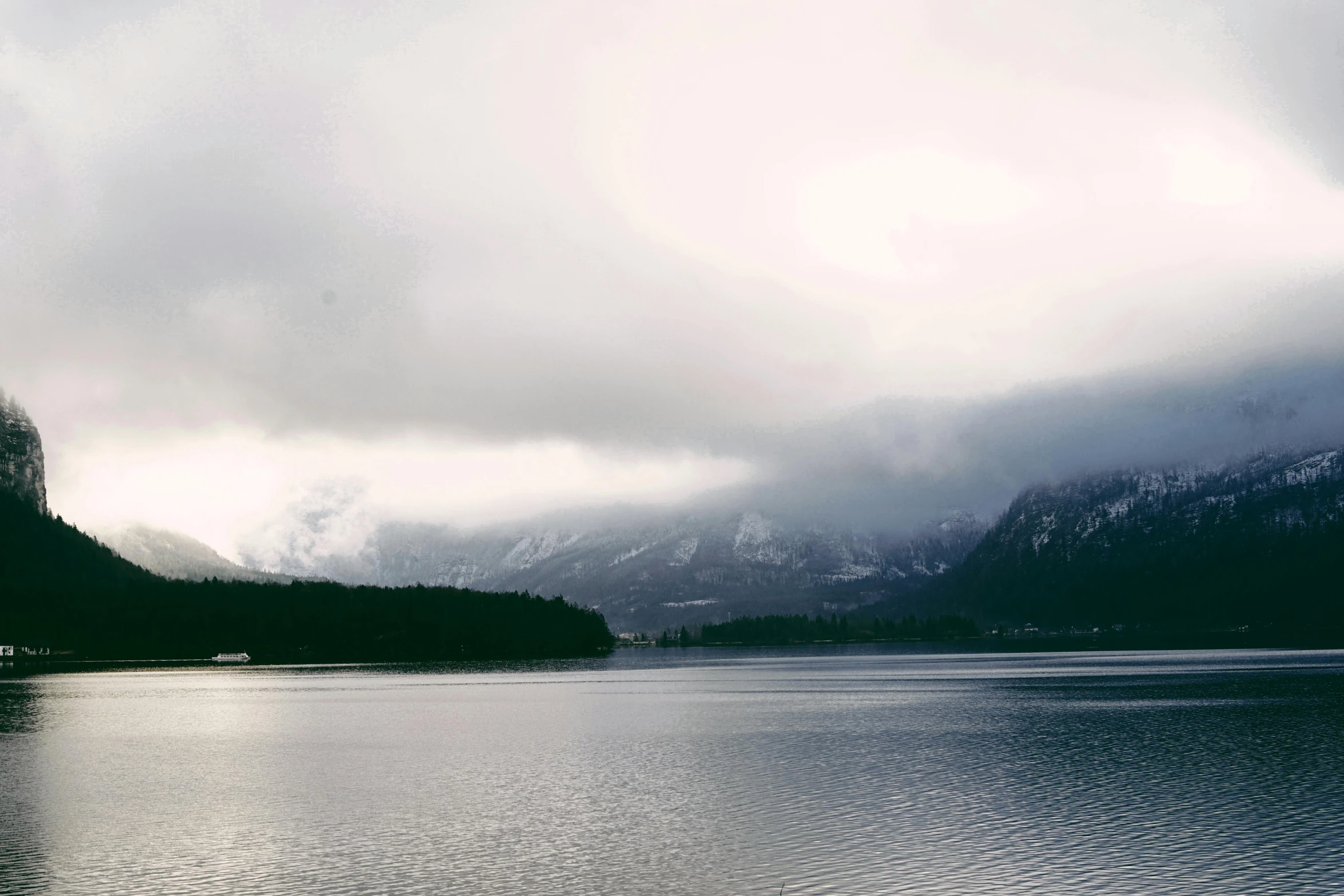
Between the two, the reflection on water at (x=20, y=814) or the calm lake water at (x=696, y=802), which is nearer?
the calm lake water at (x=696, y=802)

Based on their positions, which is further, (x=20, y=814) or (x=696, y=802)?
(x=696, y=802)

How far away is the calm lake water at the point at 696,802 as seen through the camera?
48781 mm

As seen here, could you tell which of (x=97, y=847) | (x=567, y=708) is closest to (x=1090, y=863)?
(x=97, y=847)

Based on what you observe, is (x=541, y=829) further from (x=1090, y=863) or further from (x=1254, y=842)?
(x=1254, y=842)

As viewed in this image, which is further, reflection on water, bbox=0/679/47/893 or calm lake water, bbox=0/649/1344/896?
reflection on water, bbox=0/679/47/893

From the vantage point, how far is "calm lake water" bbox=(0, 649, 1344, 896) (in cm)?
4878

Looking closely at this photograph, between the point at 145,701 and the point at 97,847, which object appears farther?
the point at 145,701

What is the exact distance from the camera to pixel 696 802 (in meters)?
67.2

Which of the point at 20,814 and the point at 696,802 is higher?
the point at 20,814

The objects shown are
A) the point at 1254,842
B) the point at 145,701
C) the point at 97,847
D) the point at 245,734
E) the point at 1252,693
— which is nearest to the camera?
the point at 1254,842

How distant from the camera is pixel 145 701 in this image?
6506 inches

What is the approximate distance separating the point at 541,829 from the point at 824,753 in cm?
3437

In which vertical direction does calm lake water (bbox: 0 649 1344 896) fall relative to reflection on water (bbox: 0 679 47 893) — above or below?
below

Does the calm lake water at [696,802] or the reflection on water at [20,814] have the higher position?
the reflection on water at [20,814]
